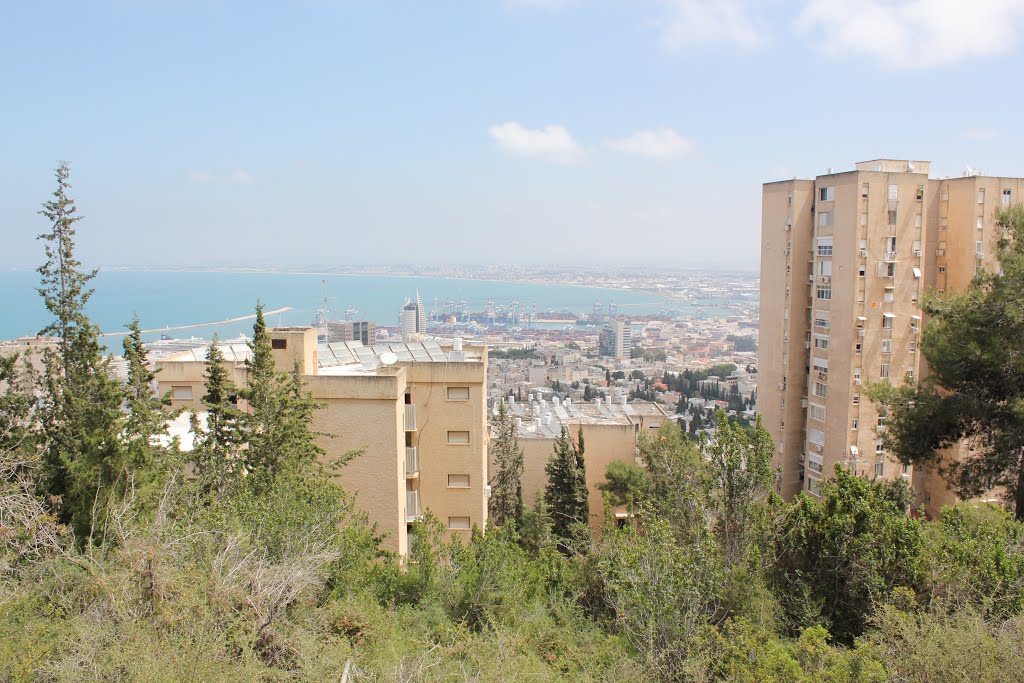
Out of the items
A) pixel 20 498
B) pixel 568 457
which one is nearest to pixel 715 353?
pixel 568 457

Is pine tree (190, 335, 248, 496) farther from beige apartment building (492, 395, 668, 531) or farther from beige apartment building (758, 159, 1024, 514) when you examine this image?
beige apartment building (758, 159, 1024, 514)

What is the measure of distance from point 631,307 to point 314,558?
136 meters

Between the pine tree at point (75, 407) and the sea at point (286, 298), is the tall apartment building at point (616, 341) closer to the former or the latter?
the sea at point (286, 298)

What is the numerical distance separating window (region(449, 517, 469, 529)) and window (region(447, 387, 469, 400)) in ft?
8.29

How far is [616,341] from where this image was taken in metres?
91.6

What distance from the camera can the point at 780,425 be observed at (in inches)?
1009

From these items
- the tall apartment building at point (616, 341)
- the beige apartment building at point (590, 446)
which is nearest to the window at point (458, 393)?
the beige apartment building at point (590, 446)

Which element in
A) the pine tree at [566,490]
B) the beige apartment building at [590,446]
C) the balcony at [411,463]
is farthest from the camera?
the beige apartment building at [590,446]

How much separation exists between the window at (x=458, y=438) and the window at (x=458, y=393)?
0.72 meters

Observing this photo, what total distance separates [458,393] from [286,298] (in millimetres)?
88540

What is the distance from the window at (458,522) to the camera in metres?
14.9

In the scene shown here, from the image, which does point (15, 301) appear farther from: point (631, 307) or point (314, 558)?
point (631, 307)

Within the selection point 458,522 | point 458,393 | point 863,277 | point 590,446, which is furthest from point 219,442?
point 863,277

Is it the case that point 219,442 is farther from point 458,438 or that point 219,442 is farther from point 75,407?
point 458,438
